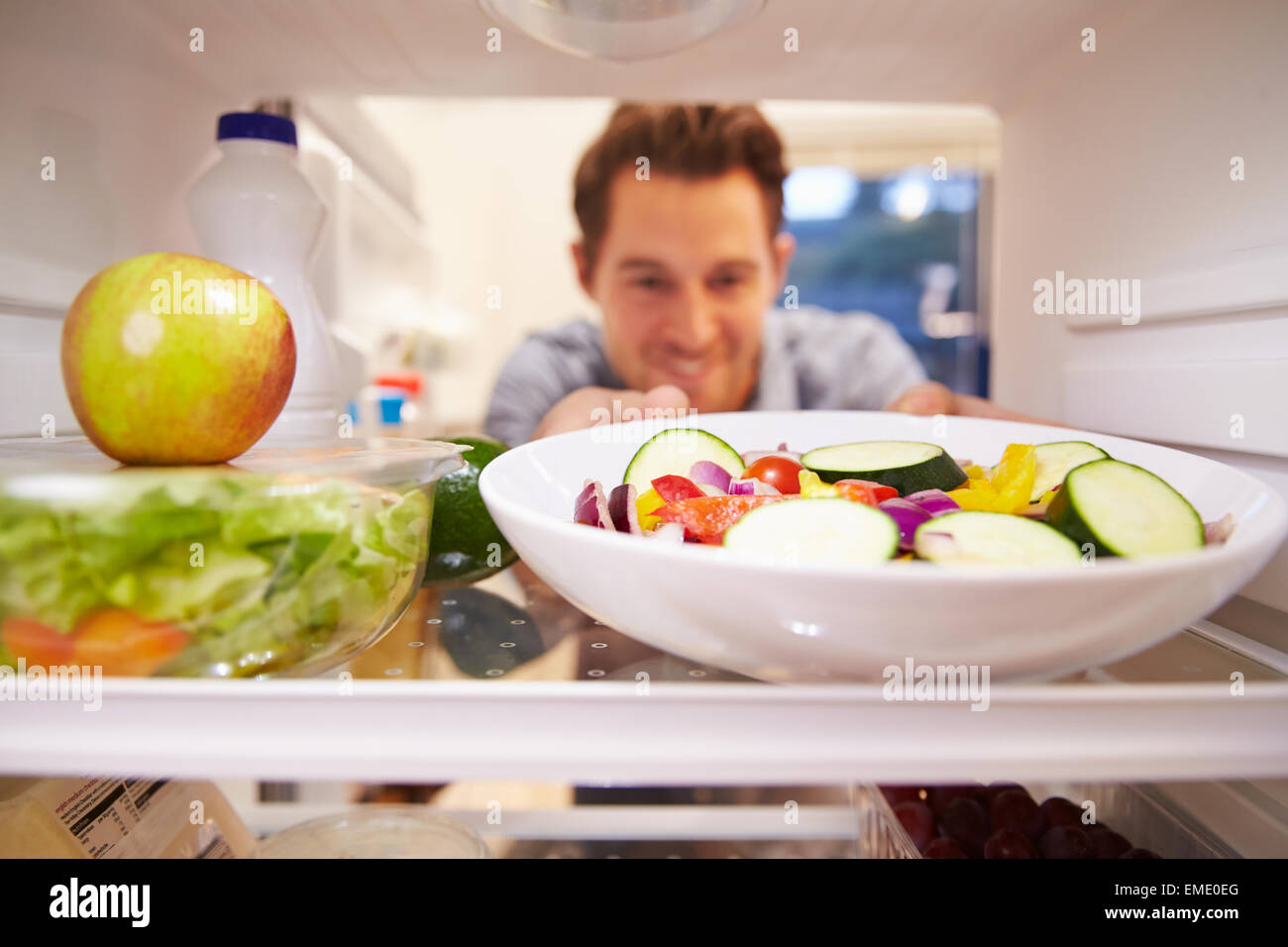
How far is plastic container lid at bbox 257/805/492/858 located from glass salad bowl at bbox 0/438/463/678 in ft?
0.94

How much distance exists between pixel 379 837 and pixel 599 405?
0.43m

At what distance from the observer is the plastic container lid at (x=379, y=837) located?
62 centimetres

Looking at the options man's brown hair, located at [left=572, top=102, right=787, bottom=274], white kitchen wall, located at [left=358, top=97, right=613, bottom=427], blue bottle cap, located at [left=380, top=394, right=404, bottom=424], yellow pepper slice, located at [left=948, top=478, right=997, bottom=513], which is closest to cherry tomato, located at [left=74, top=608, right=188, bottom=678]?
yellow pepper slice, located at [left=948, top=478, right=997, bottom=513]

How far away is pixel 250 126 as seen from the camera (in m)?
0.67

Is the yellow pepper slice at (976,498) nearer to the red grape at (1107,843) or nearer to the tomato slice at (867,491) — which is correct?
the tomato slice at (867,491)

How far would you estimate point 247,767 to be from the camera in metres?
0.33

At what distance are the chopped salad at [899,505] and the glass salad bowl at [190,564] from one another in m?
0.13

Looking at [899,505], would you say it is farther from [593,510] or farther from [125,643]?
[125,643]

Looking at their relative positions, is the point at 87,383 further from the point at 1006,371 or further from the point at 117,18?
the point at 1006,371

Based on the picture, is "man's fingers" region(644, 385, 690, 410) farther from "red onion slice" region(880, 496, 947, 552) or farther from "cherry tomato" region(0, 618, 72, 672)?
"cherry tomato" region(0, 618, 72, 672)

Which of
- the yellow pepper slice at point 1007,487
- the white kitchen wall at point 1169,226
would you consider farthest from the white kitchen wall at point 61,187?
the white kitchen wall at point 1169,226

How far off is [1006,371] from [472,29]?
681 mm

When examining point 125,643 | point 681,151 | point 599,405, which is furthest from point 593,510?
point 681,151

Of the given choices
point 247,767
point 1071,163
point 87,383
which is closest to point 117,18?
point 87,383
